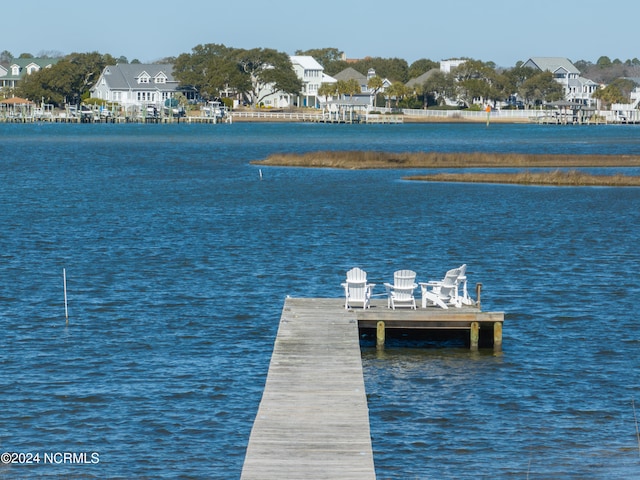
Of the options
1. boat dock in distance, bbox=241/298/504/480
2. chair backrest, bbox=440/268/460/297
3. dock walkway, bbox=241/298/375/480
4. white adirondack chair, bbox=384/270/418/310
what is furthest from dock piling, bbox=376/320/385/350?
chair backrest, bbox=440/268/460/297

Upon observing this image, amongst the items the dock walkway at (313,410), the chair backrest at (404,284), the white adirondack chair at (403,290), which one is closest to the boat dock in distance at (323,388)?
the dock walkway at (313,410)

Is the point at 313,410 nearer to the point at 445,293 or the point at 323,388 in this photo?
the point at 323,388

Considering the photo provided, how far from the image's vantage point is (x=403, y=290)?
29656 millimetres

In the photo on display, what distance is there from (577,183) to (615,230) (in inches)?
907

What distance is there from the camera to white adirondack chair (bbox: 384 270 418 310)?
29.4m

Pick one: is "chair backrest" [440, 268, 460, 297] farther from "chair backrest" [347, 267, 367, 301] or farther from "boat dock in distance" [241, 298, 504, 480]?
"chair backrest" [347, 267, 367, 301]


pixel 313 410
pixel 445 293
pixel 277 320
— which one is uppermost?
pixel 445 293

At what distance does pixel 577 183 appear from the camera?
78500 millimetres

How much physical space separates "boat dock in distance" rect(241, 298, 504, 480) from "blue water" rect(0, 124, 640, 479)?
1048 mm

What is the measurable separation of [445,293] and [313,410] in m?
9.60

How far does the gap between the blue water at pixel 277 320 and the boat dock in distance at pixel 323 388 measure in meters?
1.05

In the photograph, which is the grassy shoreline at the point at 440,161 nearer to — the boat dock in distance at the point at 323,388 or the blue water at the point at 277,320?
the blue water at the point at 277,320

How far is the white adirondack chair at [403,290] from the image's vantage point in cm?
2935

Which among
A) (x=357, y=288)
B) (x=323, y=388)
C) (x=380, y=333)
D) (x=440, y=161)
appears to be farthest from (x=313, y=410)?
(x=440, y=161)
